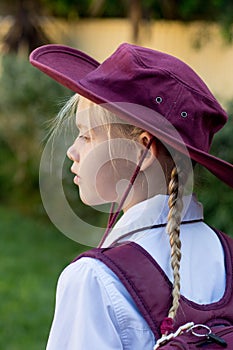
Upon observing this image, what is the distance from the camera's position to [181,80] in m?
1.81

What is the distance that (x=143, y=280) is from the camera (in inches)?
65.1

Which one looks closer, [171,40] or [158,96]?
[158,96]

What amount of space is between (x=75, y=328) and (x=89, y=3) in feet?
30.7

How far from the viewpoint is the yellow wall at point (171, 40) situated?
7.79 m

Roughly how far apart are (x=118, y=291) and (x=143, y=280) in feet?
0.20

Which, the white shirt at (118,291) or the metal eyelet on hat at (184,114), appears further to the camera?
the metal eyelet on hat at (184,114)

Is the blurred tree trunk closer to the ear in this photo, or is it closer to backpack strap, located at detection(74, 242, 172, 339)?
the ear

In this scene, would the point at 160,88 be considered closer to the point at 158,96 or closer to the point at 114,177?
the point at 158,96

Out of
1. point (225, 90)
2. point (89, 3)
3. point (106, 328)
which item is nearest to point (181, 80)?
point (106, 328)

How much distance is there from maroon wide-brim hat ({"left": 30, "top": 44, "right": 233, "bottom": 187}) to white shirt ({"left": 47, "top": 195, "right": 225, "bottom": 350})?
155 mm

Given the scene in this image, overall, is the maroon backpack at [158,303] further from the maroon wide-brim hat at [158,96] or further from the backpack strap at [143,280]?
the maroon wide-brim hat at [158,96]

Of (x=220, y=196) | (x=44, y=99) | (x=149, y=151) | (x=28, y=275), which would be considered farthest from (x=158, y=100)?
(x=44, y=99)

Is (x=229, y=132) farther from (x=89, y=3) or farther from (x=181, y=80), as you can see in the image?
(x=89, y=3)

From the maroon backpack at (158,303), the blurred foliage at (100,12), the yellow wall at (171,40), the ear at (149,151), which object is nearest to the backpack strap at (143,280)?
the maroon backpack at (158,303)
